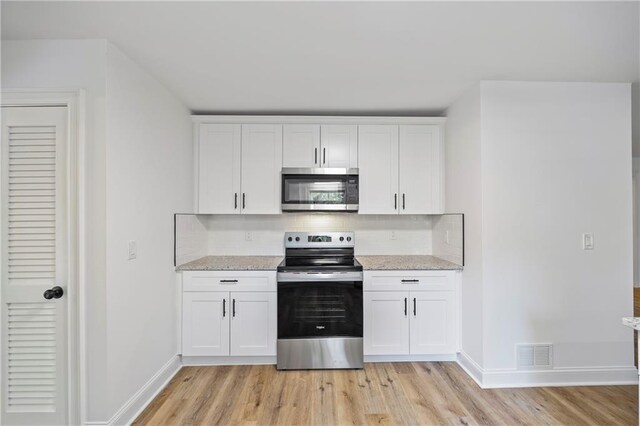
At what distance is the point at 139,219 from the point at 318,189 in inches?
63.0

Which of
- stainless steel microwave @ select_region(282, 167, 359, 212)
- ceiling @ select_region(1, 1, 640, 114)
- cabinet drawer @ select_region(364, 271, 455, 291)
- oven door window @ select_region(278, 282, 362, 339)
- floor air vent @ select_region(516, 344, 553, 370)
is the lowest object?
floor air vent @ select_region(516, 344, 553, 370)

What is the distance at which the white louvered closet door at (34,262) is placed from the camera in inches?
75.6

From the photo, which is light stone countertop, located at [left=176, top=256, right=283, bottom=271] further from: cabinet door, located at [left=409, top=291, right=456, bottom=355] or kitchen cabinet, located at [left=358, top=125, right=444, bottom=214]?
cabinet door, located at [left=409, top=291, right=456, bottom=355]

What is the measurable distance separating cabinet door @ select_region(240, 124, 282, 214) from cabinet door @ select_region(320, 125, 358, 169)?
1.55 ft

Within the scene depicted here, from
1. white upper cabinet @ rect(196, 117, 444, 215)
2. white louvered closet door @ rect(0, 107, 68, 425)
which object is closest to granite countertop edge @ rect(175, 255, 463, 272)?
white upper cabinet @ rect(196, 117, 444, 215)

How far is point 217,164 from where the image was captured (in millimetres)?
3309

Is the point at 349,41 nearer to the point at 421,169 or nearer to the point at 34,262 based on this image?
the point at 421,169

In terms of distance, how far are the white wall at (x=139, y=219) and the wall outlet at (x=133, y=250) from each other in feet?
0.10

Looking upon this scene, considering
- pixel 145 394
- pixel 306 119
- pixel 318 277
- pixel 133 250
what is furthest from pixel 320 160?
pixel 145 394

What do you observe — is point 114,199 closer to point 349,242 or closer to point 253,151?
point 253,151

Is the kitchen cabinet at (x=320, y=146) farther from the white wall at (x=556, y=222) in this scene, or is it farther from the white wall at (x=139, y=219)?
the white wall at (x=556, y=222)

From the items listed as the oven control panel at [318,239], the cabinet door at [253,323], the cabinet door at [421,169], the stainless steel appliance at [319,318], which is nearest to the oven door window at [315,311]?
the stainless steel appliance at [319,318]

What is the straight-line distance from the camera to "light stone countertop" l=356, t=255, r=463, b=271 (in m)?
2.96

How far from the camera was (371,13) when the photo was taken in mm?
1700
